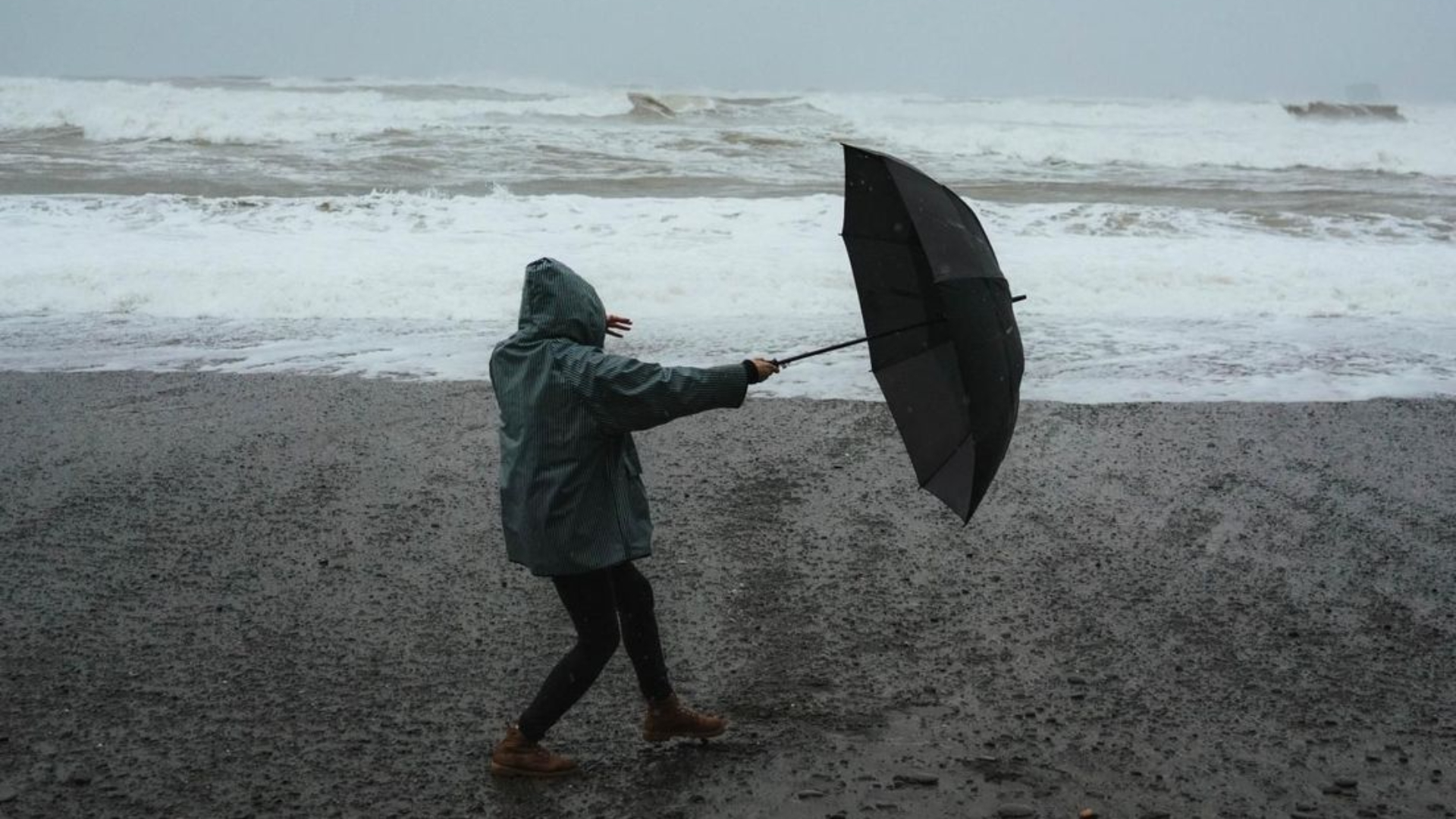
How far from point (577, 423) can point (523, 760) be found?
914 millimetres

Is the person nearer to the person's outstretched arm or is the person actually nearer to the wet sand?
the person's outstretched arm

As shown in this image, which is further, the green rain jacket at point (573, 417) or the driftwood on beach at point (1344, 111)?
the driftwood on beach at point (1344, 111)

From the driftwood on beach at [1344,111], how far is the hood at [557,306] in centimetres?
3783

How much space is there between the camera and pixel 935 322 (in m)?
3.32

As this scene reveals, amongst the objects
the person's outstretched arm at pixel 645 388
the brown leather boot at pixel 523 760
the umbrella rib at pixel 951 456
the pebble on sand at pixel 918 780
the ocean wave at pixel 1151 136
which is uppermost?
the ocean wave at pixel 1151 136

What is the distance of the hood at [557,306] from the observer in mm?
3020

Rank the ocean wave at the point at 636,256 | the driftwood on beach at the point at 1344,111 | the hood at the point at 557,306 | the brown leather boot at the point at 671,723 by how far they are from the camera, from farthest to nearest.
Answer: the driftwood on beach at the point at 1344,111 < the ocean wave at the point at 636,256 < the brown leather boot at the point at 671,723 < the hood at the point at 557,306

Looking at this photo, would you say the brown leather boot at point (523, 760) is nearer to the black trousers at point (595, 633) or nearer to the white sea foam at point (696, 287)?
the black trousers at point (595, 633)

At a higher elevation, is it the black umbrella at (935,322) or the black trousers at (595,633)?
the black umbrella at (935,322)

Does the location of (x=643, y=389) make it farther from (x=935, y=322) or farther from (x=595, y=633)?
(x=935, y=322)

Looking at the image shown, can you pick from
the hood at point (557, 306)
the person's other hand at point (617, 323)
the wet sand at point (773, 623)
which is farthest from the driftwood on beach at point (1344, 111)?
the hood at point (557, 306)

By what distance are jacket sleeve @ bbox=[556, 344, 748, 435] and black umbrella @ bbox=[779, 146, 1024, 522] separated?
283 millimetres

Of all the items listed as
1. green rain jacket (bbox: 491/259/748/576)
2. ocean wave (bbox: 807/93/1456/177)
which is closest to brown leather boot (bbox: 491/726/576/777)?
green rain jacket (bbox: 491/259/748/576)

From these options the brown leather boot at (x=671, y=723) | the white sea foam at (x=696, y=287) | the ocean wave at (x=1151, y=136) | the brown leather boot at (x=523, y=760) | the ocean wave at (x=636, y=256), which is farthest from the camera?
the ocean wave at (x=1151, y=136)
